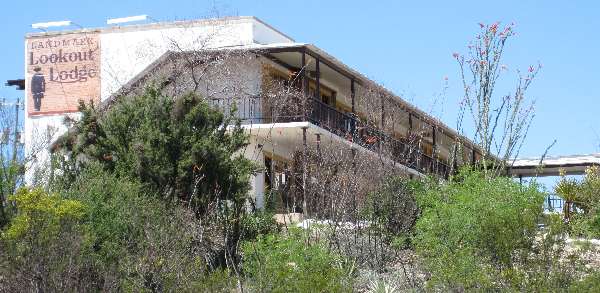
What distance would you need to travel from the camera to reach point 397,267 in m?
19.7

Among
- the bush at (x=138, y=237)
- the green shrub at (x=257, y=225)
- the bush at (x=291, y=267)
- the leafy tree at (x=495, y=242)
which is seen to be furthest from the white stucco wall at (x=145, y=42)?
the bush at (x=291, y=267)

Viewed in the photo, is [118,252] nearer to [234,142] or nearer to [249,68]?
[234,142]

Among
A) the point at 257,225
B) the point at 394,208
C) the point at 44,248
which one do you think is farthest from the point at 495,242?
the point at 44,248

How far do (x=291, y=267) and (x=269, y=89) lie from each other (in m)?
14.0

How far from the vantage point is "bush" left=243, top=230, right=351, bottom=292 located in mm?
16109

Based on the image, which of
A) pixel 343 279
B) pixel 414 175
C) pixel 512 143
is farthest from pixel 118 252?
pixel 414 175

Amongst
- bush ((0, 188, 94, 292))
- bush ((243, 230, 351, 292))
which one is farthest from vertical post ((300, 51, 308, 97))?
bush ((0, 188, 94, 292))

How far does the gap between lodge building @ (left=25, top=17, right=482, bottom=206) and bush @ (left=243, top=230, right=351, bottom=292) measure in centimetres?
722

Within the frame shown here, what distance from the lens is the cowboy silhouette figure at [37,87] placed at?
4016 centimetres

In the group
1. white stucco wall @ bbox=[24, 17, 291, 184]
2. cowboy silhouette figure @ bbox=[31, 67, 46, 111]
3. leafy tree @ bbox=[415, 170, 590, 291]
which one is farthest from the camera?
cowboy silhouette figure @ bbox=[31, 67, 46, 111]

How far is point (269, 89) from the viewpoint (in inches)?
Answer: 1194

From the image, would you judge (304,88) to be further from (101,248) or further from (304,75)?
(101,248)

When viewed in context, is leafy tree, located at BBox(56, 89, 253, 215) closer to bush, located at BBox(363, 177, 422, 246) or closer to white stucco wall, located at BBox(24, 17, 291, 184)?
bush, located at BBox(363, 177, 422, 246)

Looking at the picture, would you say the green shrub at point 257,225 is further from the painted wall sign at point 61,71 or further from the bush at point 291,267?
the painted wall sign at point 61,71
